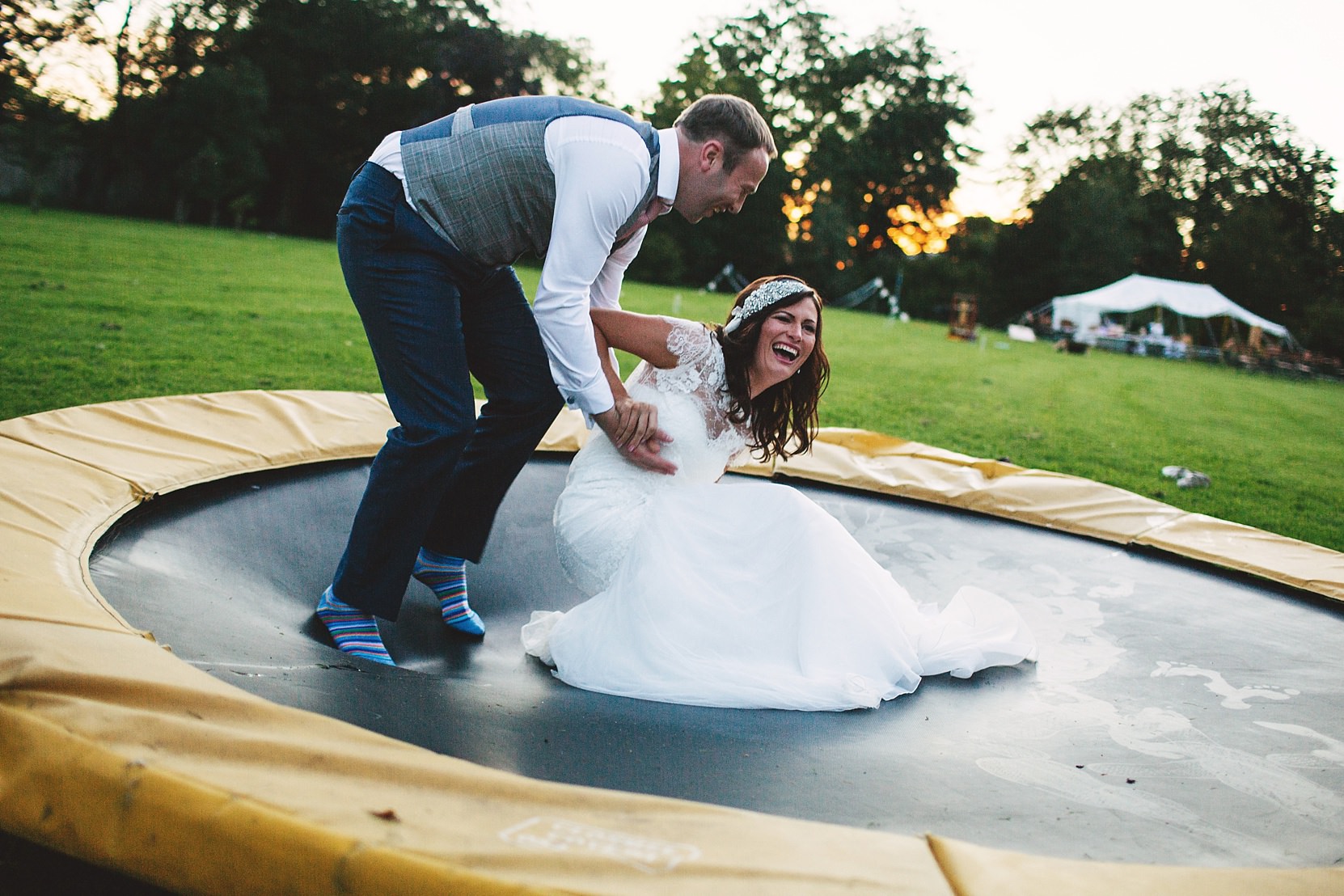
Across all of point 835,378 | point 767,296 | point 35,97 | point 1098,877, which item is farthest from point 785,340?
point 35,97

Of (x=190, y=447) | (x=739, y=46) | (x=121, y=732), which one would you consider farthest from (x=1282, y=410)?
(x=739, y=46)

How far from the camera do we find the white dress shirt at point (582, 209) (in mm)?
1596

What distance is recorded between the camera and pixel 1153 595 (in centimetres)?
250

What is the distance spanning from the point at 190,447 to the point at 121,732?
1.69m

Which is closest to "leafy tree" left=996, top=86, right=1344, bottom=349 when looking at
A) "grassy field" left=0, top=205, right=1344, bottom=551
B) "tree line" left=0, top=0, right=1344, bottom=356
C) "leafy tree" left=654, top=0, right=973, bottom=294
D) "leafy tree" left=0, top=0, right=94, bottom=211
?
"tree line" left=0, top=0, right=1344, bottom=356

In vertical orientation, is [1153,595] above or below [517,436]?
below

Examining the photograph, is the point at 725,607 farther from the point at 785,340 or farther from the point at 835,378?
the point at 835,378

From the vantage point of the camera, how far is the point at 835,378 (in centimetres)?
807

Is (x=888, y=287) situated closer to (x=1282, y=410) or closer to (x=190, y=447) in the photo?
(x=1282, y=410)

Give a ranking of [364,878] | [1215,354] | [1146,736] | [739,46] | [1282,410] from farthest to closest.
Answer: [739,46] → [1215,354] → [1282,410] → [1146,736] → [364,878]

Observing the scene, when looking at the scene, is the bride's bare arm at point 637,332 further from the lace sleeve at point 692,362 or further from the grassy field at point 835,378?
the grassy field at point 835,378

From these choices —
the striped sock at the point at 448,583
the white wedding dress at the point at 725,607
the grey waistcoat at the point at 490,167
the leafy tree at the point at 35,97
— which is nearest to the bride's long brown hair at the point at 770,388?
the white wedding dress at the point at 725,607

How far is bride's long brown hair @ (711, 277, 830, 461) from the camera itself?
2.00 meters

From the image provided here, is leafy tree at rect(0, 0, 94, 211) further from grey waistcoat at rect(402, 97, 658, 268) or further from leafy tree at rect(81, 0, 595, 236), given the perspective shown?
grey waistcoat at rect(402, 97, 658, 268)
